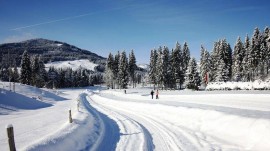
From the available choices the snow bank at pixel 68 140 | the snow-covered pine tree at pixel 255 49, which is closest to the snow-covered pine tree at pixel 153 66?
the snow-covered pine tree at pixel 255 49

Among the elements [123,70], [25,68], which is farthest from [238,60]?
[25,68]

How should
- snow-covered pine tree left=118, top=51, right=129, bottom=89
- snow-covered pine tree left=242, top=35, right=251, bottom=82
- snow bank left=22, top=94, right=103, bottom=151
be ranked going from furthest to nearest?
1. snow-covered pine tree left=118, top=51, right=129, bottom=89
2. snow-covered pine tree left=242, top=35, right=251, bottom=82
3. snow bank left=22, top=94, right=103, bottom=151

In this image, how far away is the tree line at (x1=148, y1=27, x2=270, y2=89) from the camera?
6800 centimetres

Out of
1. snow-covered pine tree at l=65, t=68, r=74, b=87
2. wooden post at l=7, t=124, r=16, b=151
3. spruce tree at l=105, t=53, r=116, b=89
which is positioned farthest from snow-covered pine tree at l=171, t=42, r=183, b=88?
snow-covered pine tree at l=65, t=68, r=74, b=87

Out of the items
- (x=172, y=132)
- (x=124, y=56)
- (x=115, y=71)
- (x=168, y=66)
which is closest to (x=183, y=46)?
(x=168, y=66)

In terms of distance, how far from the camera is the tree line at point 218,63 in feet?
223

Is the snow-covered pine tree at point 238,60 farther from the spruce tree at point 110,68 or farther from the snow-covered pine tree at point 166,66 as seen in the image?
the spruce tree at point 110,68

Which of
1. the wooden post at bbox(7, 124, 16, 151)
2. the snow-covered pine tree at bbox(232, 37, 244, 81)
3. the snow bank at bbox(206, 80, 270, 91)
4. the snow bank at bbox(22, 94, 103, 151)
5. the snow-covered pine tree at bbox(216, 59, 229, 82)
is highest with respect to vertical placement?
the snow-covered pine tree at bbox(232, 37, 244, 81)

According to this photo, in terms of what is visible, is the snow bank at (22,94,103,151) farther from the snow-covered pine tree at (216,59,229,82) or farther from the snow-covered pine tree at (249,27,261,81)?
the snow-covered pine tree at (249,27,261,81)

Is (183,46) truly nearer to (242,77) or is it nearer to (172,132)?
(242,77)

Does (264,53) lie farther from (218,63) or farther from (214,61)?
(214,61)

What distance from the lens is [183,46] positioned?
89.2 m

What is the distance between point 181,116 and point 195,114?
5.99 ft

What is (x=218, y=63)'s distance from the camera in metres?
71.8
